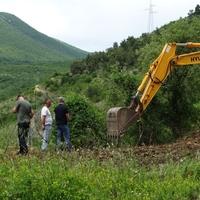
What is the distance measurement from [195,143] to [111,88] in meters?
12.4

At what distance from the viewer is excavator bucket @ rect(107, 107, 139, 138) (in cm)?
1928

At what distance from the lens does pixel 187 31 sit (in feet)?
111

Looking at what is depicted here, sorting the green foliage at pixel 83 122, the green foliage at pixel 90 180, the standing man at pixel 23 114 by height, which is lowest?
the green foliage at pixel 83 122

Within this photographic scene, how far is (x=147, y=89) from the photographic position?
20266 millimetres

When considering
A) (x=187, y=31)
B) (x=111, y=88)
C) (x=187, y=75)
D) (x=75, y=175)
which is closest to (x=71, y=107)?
(x=111, y=88)

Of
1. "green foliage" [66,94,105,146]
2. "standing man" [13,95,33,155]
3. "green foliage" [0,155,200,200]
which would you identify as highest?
"standing man" [13,95,33,155]

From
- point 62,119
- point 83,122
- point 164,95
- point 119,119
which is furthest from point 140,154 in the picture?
point 164,95

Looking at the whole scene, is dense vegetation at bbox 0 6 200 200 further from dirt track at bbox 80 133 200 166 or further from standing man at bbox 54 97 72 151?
standing man at bbox 54 97 72 151

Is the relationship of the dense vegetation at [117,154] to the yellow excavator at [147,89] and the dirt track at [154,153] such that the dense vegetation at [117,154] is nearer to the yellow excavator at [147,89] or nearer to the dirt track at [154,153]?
the dirt track at [154,153]

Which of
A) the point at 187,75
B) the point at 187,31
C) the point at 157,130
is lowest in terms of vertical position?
the point at 157,130

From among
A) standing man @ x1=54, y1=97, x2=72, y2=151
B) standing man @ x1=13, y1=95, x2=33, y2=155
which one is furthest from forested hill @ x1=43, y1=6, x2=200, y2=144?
standing man @ x1=13, y1=95, x2=33, y2=155

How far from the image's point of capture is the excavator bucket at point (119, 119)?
63.3ft

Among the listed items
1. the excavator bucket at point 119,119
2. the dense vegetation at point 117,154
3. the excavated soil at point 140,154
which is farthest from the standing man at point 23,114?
the excavator bucket at point 119,119

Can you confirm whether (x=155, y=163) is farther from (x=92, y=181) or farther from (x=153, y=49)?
(x=153, y=49)
